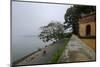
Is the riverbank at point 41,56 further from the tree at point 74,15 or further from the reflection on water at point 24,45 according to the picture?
the tree at point 74,15

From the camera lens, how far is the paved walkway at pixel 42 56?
2387 millimetres

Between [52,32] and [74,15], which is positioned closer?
[52,32]

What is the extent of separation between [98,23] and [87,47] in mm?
411

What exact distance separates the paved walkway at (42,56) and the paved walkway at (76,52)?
0.47 ft

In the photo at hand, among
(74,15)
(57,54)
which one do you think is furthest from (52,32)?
(74,15)

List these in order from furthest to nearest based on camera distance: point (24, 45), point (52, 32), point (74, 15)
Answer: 1. point (74, 15)
2. point (52, 32)
3. point (24, 45)

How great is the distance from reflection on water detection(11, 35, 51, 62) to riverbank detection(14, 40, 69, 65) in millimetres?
55

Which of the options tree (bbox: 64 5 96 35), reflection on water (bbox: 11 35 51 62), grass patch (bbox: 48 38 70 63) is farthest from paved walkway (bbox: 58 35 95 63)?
reflection on water (bbox: 11 35 51 62)

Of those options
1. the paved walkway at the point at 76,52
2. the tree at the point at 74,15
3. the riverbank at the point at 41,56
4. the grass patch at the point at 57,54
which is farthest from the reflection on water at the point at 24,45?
the tree at the point at 74,15

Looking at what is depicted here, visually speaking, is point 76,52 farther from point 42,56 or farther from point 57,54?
point 42,56

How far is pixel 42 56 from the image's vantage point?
2.45 meters

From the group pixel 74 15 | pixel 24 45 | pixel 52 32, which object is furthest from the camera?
pixel 74 15

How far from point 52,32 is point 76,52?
0.46 meters

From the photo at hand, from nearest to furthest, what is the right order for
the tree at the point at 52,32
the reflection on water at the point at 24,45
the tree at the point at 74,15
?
the reflection on water at the point at 24,45
the tree at the point at 52,32
the tree at the point at 74,15
